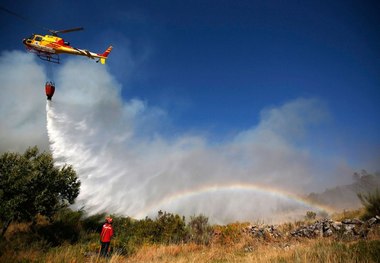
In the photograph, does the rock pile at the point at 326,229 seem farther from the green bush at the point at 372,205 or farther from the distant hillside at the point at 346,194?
the distant hillside at the point at 346,194

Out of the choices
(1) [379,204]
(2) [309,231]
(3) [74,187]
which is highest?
(3) [74,187]

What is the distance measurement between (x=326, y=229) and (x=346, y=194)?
4607 inches

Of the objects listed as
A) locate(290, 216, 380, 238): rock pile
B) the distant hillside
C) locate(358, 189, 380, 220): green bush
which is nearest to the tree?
locate(290, 216, 380, 238): rock pile

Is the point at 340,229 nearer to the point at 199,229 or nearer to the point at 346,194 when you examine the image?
the point at 199,229

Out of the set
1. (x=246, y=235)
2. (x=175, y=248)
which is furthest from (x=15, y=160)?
(x=246, y=235)

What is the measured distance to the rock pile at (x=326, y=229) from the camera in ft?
49.5

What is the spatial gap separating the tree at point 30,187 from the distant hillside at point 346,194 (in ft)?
271

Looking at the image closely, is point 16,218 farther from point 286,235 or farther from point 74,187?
point 286,235

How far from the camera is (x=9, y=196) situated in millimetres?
25531

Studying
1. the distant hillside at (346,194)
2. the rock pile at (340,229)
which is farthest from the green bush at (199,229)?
the distant hillside at (346,194)

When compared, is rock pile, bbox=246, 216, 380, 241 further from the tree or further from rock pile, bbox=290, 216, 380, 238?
the tree

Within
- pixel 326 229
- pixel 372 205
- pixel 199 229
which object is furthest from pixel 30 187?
pixel 372 205

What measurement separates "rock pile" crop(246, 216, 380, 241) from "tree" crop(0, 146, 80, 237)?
72.2ft

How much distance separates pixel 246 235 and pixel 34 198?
72.4 feet
